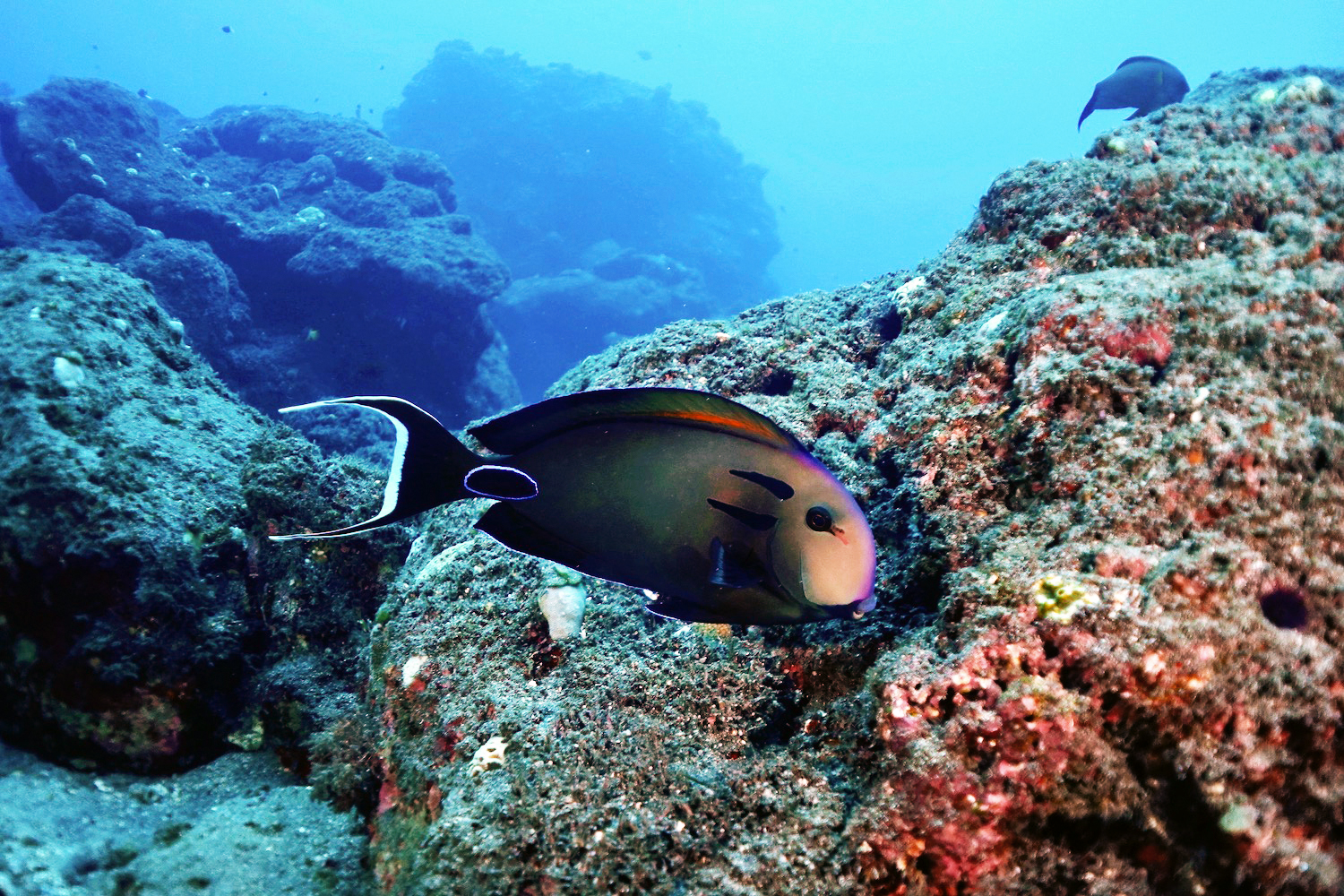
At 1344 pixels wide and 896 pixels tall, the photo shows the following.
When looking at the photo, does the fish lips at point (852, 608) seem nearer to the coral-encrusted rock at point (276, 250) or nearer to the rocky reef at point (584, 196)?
the coral-encrusted rock at point (276, 250)

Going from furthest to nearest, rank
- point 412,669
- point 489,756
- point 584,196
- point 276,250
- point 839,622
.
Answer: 1. point 584,196
2. point 276,250
3. point 412,669
4. point 839,622
5. point 489,756

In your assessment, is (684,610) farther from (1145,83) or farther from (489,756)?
(1145,83)

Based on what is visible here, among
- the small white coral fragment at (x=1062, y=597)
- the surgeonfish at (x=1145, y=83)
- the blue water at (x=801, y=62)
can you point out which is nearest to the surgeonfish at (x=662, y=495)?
the small white coral fragment at (x=1062, y=597)

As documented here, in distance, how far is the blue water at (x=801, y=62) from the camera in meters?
87.3

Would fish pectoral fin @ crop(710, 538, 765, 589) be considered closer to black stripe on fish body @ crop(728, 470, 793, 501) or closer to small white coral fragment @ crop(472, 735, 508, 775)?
black stripe on fish body @ crop(728, 470, 793, 501)

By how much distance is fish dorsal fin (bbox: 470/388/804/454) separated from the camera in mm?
1191

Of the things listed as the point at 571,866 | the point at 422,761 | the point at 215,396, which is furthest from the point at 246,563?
the point at 571,866

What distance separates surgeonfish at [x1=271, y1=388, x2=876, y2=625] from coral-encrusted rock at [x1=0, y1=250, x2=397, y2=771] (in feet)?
7.91

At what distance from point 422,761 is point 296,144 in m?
22.1

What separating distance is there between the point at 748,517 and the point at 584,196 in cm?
3746

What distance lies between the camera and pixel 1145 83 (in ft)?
15.9

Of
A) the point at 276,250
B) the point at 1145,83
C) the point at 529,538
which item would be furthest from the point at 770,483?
the point at 276,250

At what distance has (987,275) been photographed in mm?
2578

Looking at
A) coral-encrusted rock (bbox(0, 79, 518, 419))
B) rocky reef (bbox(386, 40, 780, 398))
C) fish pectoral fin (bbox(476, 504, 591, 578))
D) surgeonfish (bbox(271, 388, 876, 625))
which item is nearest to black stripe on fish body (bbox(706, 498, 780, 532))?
surgeonfish (bbox(271, 388, 876, 625))
